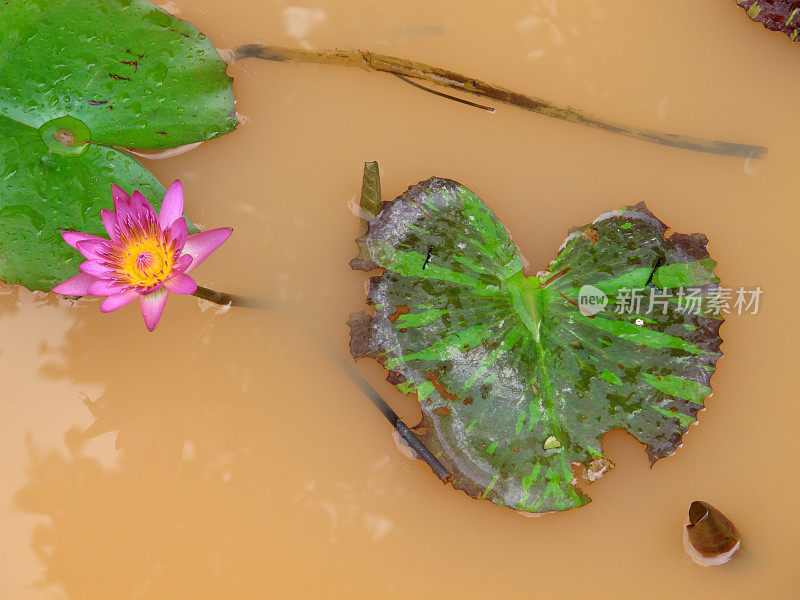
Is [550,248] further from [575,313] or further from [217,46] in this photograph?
[217,46]

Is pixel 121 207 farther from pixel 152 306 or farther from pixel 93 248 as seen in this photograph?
pixel 152 306

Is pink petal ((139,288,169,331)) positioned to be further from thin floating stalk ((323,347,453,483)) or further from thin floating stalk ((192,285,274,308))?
thin floating stalk ((323,347,453,483))

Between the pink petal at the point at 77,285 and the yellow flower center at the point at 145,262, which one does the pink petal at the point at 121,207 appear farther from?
the pink petal at the point at 77,285

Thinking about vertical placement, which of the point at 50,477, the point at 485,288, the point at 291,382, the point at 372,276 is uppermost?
Answer: the point at 485,288

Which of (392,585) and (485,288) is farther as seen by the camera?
(392,585)

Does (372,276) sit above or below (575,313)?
below

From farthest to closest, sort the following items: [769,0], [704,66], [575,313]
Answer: [704,66]
[769,0]
[575,313]

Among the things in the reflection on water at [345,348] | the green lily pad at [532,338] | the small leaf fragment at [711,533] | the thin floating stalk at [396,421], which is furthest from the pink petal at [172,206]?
the small leaf fragment at [711,533]

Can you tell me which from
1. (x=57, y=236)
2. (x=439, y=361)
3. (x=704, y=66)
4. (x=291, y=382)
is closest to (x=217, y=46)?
(x=57, y=236)
